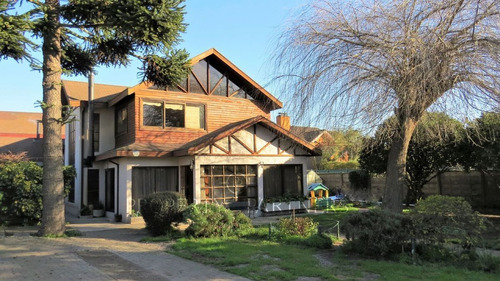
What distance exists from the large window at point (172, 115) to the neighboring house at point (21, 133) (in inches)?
685

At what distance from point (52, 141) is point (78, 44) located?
400 cm

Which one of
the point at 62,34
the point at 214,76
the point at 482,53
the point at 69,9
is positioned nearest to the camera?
the point at 482,53

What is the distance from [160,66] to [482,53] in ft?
31.9

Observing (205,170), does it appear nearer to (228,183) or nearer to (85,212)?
(228,183)

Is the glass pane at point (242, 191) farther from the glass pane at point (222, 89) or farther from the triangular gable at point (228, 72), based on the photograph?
the glass pane at point (222, 89)

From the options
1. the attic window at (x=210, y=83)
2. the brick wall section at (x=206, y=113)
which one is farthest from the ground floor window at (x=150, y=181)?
the attic window at (x=210, y=83)

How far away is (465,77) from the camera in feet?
26.4

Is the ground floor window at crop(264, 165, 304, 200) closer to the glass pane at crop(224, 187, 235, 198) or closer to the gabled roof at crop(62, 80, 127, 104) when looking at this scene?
the glass pane at crop(224, 187, 235, 198)

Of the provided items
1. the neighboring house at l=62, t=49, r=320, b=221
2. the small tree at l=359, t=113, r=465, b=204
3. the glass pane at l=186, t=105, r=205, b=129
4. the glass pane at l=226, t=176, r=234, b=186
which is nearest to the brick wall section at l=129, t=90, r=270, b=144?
the neighboring house at l=62, t=49, r=320, b=221

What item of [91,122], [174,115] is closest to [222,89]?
[174,115]

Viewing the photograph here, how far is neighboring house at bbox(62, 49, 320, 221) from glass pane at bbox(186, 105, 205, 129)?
5cm

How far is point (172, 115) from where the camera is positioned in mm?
17875

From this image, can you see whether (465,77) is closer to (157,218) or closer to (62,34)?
(157,218)

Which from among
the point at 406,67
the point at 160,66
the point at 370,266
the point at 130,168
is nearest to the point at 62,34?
the point at 160,66
